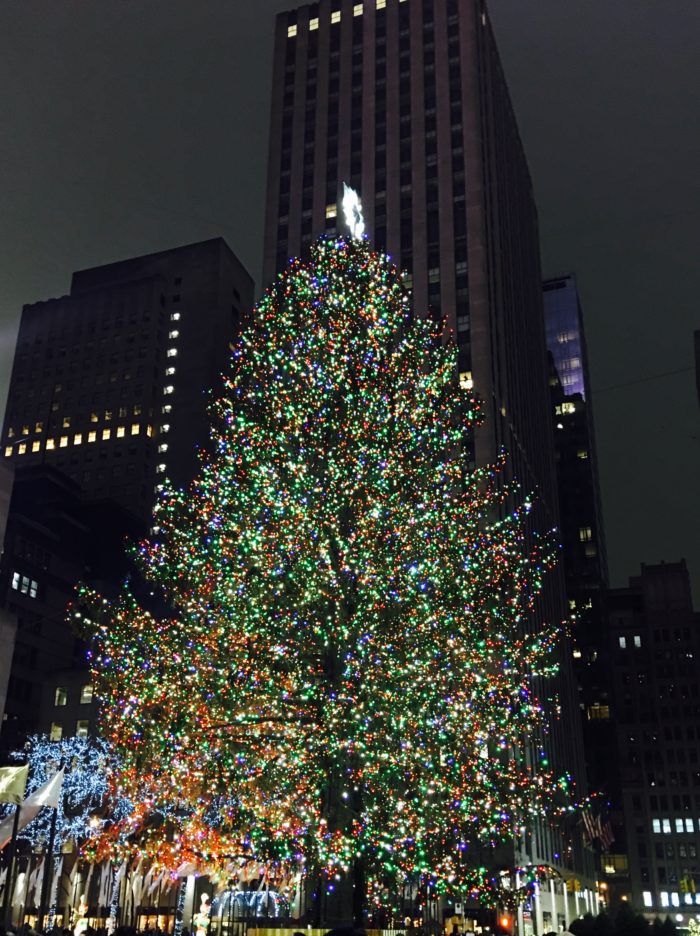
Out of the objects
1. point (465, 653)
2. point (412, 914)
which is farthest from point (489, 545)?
point (412, 914)

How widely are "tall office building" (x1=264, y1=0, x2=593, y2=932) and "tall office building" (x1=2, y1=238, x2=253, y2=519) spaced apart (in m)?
41.3

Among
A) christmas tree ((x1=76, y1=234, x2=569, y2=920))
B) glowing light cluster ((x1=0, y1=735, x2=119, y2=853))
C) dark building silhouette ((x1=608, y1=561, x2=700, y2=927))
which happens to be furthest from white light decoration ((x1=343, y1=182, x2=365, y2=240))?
dark building silhouette ((x1=608, y1=561, x2=700, y2=927))

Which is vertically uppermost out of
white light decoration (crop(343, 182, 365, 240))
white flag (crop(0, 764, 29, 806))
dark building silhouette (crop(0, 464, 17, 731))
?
white light decoration (crop(343, 182, 365, 240))

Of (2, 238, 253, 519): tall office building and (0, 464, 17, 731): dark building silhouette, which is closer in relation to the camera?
(0, 464, 17, 731): dark building silhouette

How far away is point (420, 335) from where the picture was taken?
24.8 m

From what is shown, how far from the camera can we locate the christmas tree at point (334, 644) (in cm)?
1925

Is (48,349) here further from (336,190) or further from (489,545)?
(489,545)

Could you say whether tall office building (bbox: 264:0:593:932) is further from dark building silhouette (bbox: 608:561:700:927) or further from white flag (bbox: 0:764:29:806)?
white flag (bbox: 0:764:29:806)

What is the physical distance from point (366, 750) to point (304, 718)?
192 centimetres

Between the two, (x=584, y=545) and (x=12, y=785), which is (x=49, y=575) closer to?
(x=12, y=785)

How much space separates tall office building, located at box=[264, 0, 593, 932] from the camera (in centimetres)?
7906

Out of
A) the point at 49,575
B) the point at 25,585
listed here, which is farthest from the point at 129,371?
the point at 25,585

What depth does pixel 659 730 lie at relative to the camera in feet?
456

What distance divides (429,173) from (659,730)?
315 ft
